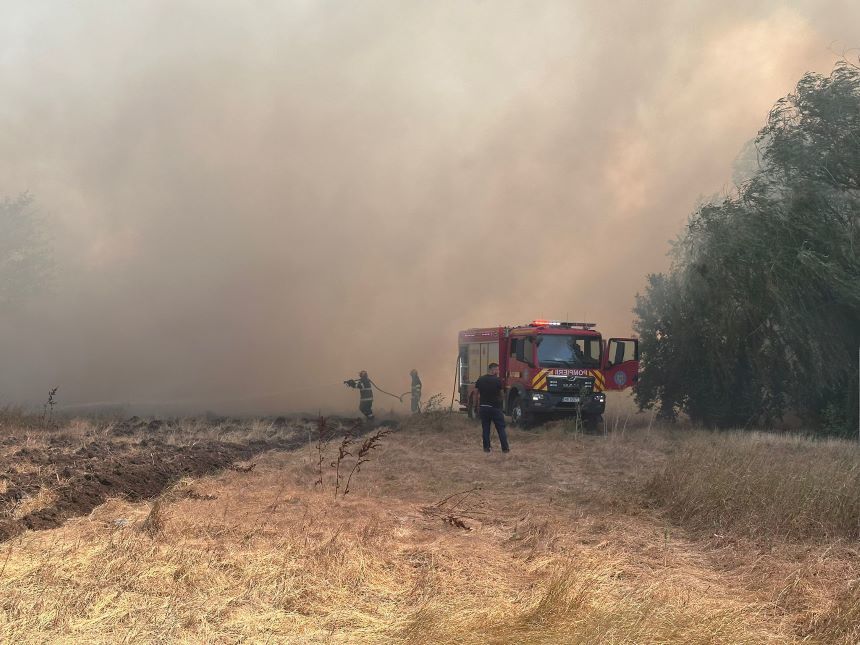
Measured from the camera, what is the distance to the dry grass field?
5.25 meters

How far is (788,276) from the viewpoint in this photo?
752 inches

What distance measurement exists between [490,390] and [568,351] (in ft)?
15.4

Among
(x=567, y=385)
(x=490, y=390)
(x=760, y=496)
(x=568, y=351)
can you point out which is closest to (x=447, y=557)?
(x=760, y=496)

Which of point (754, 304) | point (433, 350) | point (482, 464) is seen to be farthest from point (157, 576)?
point (433, 350)

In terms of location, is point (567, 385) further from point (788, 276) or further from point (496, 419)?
point (788, 276)

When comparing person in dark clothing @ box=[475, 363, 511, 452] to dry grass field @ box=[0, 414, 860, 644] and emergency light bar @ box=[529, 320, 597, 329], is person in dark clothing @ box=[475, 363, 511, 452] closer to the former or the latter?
dry grass field @ box=[0, 414, 860, 644]

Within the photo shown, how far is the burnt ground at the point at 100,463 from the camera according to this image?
8.60 m

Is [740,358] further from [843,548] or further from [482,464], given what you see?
[843,548]

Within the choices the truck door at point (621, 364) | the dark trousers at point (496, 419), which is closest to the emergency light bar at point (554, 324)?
the truck door at point (621, 364)

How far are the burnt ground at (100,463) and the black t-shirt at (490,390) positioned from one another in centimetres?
395

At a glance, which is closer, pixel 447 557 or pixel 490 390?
pixel 447 557

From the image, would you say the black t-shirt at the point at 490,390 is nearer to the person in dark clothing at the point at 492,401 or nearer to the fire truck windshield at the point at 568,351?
the person in dark clothing at the point at 492,401

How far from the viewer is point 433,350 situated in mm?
34344

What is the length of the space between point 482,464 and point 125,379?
815 inches
